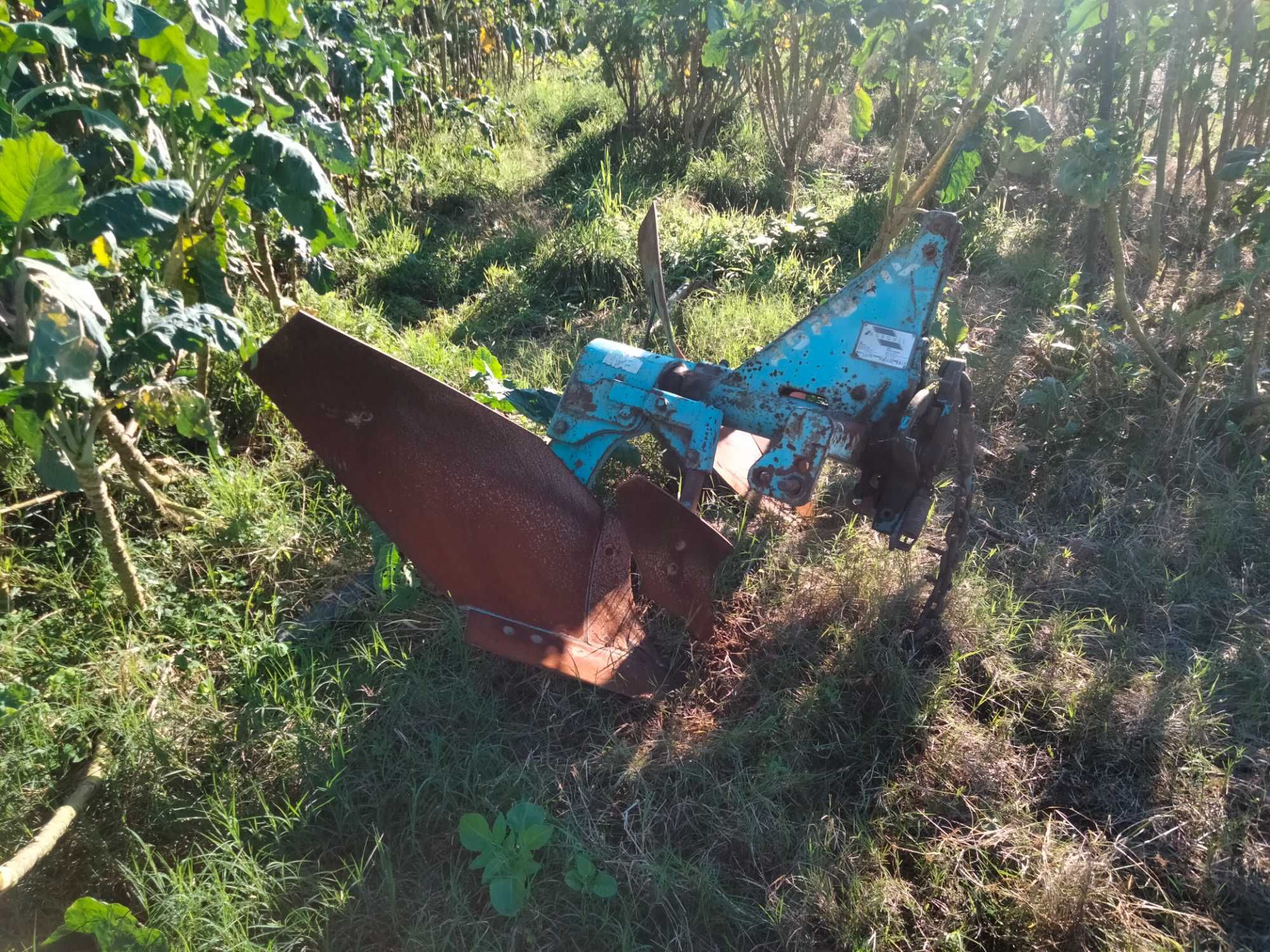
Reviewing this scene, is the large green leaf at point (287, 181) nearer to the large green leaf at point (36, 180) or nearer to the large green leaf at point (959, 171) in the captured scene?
the large green leaf at point (36, 180)

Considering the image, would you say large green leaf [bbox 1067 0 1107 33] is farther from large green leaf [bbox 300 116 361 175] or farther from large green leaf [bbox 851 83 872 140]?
large green leaf [bbox 300 116 361 175]

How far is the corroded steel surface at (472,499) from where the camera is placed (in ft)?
6.93

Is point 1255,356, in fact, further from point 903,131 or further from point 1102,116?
point 903,131

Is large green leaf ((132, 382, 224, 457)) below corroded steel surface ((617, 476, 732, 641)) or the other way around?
the other way around

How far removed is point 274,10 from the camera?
189 cm

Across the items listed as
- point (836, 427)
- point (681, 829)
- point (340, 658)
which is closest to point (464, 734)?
point (340, 658)

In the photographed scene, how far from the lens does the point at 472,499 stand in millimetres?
2227

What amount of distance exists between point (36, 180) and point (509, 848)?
5.23 feet

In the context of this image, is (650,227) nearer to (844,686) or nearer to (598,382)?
(598,382)

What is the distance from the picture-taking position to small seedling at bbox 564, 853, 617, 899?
173 centimetres

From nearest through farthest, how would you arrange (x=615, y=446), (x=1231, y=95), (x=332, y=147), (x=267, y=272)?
(x=615, y=446) → (x=332, y=147) → (x=267, y=272) → (x=1231, y=95)

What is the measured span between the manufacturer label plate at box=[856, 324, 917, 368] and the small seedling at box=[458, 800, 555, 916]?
56.1 inches

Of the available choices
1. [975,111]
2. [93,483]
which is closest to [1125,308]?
[975,111]

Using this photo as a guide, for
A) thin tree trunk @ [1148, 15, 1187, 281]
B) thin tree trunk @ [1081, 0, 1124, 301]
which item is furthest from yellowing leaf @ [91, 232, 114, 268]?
thin tree trunk @ [1148, 15, 1187, 281]
